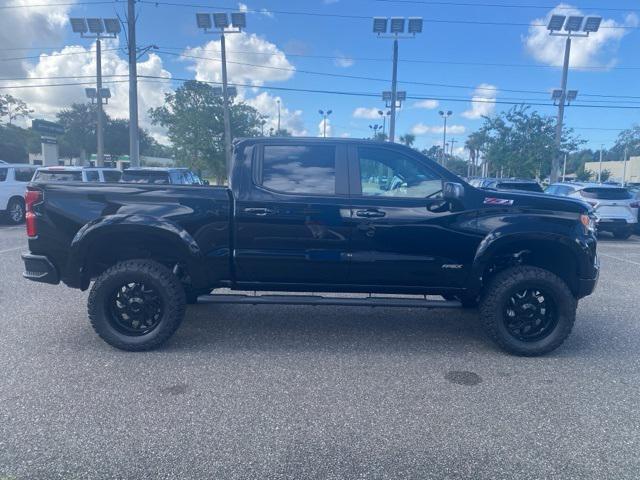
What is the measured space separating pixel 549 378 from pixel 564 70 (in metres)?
25.5

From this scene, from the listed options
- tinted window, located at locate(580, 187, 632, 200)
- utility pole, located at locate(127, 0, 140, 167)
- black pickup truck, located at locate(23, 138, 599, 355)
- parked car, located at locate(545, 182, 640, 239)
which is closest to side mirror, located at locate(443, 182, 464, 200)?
black pickup truck, located at locate(23, 138, 599, 355)

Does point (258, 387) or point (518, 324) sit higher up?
point (518, 324)

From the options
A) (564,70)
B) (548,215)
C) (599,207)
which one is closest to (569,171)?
(564,70)

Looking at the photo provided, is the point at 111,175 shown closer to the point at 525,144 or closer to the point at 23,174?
the point at 23,174

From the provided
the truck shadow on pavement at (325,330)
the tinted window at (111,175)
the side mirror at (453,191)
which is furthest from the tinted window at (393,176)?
the tinted window at (111,175)

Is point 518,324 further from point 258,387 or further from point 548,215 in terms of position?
point 258,387

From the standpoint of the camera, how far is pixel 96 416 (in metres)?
3.42

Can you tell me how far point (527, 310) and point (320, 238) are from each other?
2.12 meters

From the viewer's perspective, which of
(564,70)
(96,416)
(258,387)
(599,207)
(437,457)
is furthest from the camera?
(564,70)

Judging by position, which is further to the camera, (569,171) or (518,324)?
(569,171)

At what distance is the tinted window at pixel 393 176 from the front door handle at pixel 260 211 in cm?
91

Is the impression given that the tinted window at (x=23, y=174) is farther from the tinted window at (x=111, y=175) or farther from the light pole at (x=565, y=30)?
the light pole at (x=565, y=30)

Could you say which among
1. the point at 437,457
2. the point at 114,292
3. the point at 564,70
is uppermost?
the point at 564,70

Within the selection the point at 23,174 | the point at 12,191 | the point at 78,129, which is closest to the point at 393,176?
the point at 12,191
